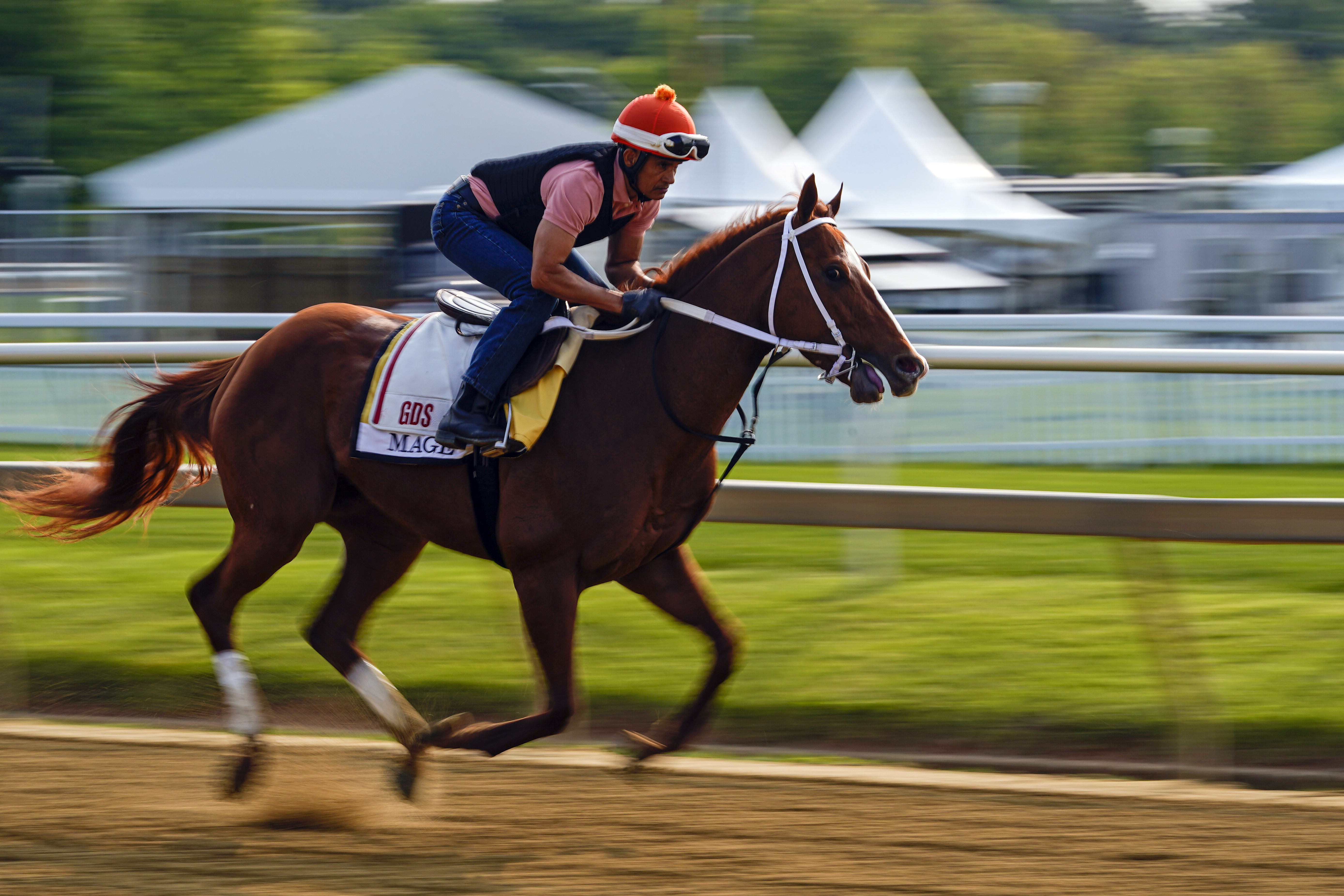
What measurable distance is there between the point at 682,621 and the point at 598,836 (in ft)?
2.22

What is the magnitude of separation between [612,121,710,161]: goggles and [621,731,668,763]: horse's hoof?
164 centimetres

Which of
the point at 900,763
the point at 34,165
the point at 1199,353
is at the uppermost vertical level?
the point at 1199,353

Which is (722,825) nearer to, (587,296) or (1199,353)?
(587,296)

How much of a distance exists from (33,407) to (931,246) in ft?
35.2

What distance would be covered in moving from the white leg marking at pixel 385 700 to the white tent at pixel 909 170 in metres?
12.0

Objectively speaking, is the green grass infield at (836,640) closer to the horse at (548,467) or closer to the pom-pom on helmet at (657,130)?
the horse at (548,467)

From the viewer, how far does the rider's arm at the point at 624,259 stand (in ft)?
14.6

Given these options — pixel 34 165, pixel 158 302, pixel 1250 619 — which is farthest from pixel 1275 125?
pixel 1250 619

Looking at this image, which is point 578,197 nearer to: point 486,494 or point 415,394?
point 415,394

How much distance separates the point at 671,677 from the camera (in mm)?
5320

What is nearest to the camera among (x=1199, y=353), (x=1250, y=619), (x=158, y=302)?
(x=1199, y=353)

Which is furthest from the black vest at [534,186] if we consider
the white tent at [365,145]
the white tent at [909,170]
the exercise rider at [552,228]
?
the white tent at [365,145]

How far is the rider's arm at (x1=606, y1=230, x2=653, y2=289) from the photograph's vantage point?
4453 millimetres

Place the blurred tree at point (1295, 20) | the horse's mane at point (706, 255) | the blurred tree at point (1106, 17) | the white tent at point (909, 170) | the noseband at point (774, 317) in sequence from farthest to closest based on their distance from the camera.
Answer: the blurred tree at point (1106, 17) → the blurred tree at point (1295, 20) → the white tent at point (909, 170) → the horse's mane at point (706, 255) → the noseband at point (774, 317)
